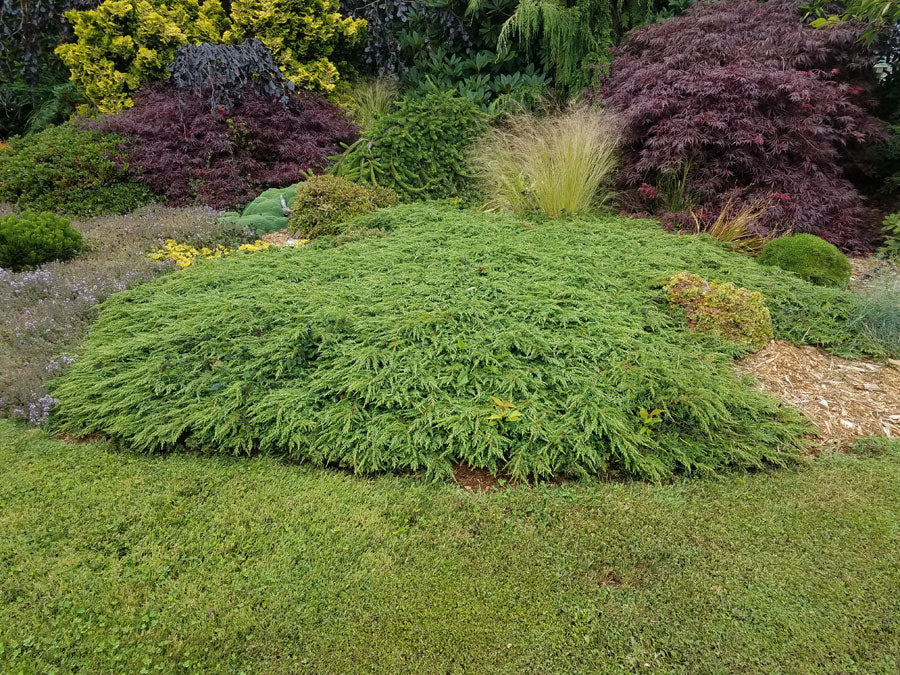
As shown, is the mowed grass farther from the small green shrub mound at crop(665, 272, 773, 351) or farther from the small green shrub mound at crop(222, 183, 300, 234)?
the small green shrub mound at crop(222, 183, 300, 234)

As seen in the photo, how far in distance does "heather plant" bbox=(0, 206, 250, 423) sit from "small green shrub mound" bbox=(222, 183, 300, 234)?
0.95 feet

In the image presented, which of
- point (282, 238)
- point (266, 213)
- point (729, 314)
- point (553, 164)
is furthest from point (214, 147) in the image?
point (729, 314)

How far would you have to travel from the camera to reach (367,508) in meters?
2.51

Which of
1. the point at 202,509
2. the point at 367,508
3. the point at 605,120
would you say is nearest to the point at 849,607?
the point at 367,508

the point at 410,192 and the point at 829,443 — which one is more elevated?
the point at 410,192

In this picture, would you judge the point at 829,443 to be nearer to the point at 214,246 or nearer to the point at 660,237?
the point at 660,237

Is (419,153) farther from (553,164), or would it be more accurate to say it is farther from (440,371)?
(440,371)

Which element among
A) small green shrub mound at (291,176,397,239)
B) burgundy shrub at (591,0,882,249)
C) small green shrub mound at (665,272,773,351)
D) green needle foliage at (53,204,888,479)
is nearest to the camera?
green needle foliage at (53,204,888,479)

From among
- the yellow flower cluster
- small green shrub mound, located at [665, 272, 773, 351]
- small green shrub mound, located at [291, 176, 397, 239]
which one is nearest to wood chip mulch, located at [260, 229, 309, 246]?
small green shrub mound, located at [291, 176, 397, 239]

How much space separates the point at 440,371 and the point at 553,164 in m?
4.14

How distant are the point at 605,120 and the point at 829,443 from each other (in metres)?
4.91

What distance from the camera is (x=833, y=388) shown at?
3438 millimetres

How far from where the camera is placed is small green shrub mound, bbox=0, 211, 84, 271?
5059mm

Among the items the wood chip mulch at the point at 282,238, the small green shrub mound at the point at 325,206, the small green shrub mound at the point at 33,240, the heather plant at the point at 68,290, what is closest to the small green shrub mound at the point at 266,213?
the wood chip mulch at the point at 282,238
